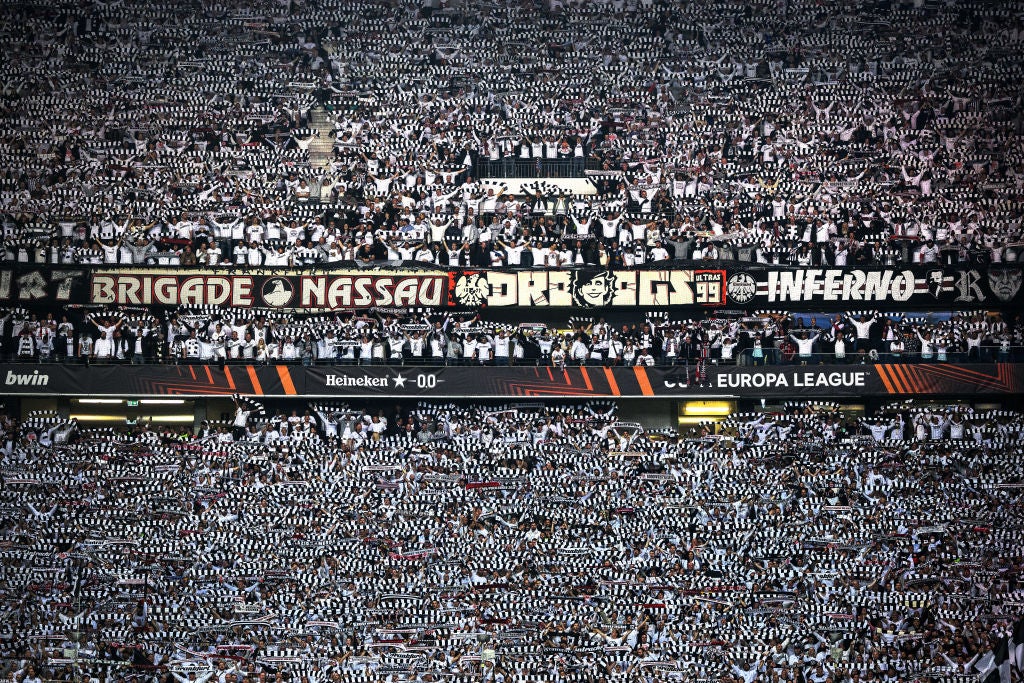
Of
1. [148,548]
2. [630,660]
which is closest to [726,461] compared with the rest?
[630,660]

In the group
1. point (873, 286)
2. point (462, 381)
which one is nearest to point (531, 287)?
point (462, 381)

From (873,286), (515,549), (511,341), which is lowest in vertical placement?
(515,549)

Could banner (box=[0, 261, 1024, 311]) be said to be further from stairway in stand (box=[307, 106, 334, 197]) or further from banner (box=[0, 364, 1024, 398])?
stairway in stand (box=[307, 106, 334, 197])

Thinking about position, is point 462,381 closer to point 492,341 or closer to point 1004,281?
point 492,341

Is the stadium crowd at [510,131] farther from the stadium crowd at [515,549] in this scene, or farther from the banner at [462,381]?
the stadium crowd at [515,549]

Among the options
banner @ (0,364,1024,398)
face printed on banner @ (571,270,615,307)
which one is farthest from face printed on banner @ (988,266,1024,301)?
face printed on banner @ (571,270,615,307)

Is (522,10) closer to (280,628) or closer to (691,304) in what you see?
(691,304)

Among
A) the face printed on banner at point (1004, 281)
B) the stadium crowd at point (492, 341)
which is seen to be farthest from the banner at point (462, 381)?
the face printed on banner at point (1004, 281)
